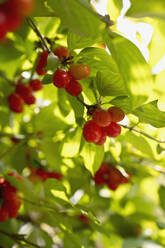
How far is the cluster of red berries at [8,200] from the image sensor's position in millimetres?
1260

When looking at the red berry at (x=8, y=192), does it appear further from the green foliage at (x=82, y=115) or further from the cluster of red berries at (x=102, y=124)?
the cluster of red berries at (x=102, y=124)

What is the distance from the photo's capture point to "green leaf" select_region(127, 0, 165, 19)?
58 centimetres

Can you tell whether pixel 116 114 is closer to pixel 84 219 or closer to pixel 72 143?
pixel 72 143

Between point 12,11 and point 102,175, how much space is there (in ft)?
4.83

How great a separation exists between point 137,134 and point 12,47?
0.67 metres

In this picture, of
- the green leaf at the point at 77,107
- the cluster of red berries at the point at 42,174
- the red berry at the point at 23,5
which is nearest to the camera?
the red berry at the point at 23,5

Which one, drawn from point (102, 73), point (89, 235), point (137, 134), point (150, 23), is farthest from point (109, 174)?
point (150, 23)

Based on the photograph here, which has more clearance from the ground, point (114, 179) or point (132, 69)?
point (132, 69)

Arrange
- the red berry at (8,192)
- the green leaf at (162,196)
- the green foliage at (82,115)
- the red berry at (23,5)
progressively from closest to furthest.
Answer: the red berry at (23,5), the green foliage at (82,115), the red berry at (8,192), the green leaf at (162,196)

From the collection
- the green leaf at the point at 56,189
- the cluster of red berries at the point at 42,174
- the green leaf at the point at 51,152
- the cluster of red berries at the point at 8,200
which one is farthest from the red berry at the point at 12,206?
the cluster of red berries at the point at 42,174

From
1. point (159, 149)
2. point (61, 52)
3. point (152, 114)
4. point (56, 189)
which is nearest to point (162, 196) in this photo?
point (159, 149)

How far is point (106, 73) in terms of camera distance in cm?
91

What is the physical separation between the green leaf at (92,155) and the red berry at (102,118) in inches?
8.9

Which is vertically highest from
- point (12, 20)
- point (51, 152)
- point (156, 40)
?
point (12, 20)
